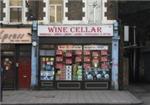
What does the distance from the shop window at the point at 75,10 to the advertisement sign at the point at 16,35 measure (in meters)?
2.77

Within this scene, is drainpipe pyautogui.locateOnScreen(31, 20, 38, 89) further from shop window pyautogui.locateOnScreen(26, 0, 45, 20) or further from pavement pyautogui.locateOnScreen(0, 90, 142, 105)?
pavement pyautogui.locateOnScreen(0, 90, 142, 105)

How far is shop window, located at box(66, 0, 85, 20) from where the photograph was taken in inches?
1200

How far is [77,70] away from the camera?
3030 centimetres

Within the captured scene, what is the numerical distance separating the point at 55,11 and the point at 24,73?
4358 mm

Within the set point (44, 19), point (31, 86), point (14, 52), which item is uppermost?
point (44, 19)

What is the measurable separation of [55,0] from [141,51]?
44.7 feet

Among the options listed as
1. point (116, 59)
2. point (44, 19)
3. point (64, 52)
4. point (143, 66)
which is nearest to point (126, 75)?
point (116, 59)

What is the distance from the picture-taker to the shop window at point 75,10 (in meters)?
30.5

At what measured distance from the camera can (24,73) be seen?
3055cm

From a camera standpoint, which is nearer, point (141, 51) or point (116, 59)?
point (116, 59)

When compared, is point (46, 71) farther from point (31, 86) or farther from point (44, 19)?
point (44, 19)

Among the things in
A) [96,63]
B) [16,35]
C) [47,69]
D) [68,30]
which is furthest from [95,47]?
[16,35]

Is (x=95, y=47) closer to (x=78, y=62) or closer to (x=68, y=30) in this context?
(x=78, y=62)

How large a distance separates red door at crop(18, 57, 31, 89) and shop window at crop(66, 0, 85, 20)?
12.6ft
